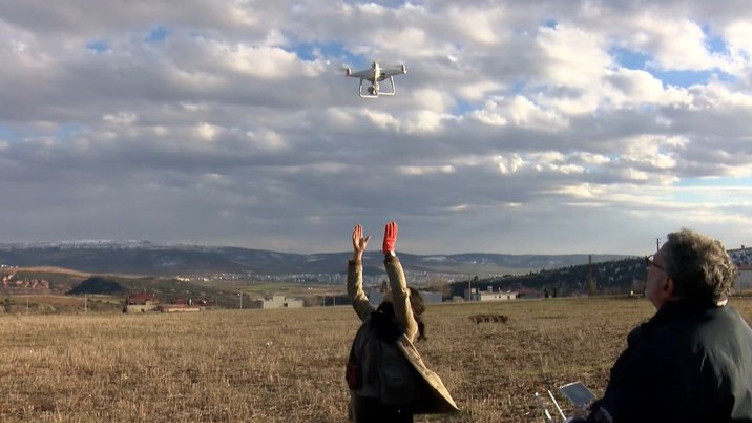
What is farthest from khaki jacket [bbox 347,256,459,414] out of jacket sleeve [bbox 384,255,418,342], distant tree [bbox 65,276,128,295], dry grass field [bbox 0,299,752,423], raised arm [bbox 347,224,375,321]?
distant tree [bbox 65,276,128,295]

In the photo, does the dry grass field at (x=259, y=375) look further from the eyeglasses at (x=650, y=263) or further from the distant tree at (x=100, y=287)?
the distant tree at (x=100, y=287)

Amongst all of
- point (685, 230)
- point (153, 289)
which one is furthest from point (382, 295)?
A: point (153, 289)

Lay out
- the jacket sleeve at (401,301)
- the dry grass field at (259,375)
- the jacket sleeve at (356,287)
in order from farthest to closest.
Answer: the dry grass field at (259,375)
the jacket sleeve at (356,287)
the jacket sleeve at (401,301)

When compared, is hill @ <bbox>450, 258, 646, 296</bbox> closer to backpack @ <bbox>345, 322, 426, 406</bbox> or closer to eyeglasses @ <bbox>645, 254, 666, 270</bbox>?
backpack @ <bbox>345, 322, 426, 406</bbox>

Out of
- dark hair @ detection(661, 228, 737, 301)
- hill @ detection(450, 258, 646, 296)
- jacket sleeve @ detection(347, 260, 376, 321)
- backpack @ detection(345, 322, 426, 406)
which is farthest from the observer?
hill @ detection(450, 258, 646, 296)

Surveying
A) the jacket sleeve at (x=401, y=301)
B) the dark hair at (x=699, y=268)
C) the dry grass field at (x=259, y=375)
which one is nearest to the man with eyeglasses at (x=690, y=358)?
the dark hair at (x=699, y=268)

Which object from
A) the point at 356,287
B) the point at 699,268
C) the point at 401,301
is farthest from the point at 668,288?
the point at 356,287

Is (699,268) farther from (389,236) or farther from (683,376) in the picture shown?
(389,236)
